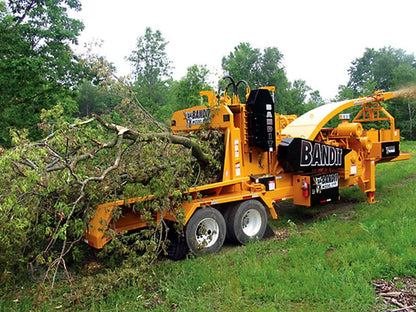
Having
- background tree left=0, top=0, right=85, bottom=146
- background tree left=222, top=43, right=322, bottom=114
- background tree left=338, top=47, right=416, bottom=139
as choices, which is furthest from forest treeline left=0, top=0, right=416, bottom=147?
background tree left=338, top=47, right=416, bottom=139

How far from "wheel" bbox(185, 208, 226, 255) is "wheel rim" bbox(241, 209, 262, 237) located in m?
0.68

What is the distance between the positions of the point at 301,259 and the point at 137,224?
2842 mm

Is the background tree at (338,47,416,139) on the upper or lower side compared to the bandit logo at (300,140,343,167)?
upper

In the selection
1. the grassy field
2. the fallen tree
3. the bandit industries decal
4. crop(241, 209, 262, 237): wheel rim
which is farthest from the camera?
the bandit industries decal

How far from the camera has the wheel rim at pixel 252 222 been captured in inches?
284

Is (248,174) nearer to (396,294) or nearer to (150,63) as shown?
(396,294)

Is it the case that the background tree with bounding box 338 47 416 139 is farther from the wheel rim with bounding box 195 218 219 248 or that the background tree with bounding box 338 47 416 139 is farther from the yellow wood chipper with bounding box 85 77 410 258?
the wheel rim with bounding box 195 218 219 248

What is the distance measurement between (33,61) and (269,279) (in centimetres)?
1136

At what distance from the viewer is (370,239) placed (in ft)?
20.1

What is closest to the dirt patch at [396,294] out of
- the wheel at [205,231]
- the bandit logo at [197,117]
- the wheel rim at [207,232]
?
the wheel at [205,231]

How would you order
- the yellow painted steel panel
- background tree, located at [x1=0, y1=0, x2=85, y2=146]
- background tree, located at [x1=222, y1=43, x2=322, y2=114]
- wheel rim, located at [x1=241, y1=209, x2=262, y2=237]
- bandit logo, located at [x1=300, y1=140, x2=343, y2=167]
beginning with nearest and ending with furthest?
wheel rim, located at [x1=241, y1=209, x2=262, y2=237] → bandit logo, located at [x1=300, y1=140, x2=343, y2=167] → the yellow painted steel panel → background tree, located at [x1=0, y1=0, x2=85, y2=146] → background tree, located at [x1=222, y1=43, x2=322, y2=114]

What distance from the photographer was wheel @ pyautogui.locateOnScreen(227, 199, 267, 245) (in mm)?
6859

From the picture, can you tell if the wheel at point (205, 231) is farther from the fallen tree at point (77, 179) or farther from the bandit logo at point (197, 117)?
the bandit logo at point (197, 117)

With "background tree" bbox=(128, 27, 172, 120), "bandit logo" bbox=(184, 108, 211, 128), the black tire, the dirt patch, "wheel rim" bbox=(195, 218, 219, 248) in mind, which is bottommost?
the dirt patch
